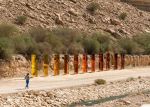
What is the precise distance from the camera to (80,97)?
43281 mm

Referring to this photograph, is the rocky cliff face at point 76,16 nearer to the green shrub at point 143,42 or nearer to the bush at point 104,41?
the green shrub at point 143,42

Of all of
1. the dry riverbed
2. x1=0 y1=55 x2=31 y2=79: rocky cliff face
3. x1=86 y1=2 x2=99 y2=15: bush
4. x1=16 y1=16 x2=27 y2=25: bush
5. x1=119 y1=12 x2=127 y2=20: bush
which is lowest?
the dry riverbed

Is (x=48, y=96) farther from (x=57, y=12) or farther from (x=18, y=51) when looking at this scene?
(x=57, y=12)

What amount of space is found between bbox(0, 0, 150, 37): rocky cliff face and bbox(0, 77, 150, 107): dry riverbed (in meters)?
28.7

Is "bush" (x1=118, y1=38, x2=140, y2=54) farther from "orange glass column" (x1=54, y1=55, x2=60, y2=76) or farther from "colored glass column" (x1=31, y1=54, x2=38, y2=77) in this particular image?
"colored glass column" (x1=31, y1=54, x2=38, y2=77)

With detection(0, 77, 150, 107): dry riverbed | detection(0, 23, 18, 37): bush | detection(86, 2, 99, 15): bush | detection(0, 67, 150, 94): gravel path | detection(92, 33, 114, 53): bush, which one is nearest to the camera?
detection(0, 77, 150, 107): dry riverbed

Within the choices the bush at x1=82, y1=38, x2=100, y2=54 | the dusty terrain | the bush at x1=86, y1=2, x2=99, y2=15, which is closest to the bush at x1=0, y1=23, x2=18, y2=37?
the bush at x1=82, y1=38, x2=100, y2=54

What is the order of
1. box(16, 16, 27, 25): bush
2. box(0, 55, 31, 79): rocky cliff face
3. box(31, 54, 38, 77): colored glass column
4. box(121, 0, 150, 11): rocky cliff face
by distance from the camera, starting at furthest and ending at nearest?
box(121, 0, 150, 11): rocky cliff face → box(16, 16, 27, 25): bush → box(31, 54, 38, 77): colored glass column → box(0, 55, 31, 79): rocky cliff face

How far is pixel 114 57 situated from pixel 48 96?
33.6 meters

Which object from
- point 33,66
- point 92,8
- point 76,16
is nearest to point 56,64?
point 33,66

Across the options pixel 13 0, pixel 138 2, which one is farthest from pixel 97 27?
pixel 138 2

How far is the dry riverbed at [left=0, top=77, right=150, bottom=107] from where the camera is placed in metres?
37.3

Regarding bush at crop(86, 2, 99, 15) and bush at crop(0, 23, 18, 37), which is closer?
bush at crop(0, 23, 18, 37)

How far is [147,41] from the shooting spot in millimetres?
90000
